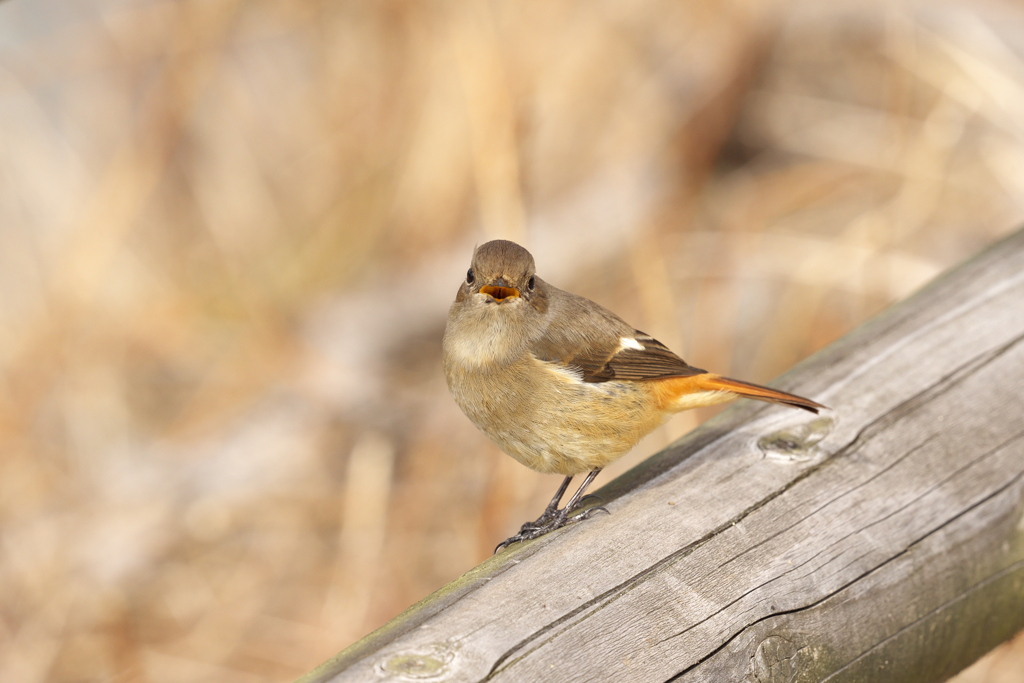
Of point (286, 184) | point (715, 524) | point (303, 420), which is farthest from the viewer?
point (286, 184)

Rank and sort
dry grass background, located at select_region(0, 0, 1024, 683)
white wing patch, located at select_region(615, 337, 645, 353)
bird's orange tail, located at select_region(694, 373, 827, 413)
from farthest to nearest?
dry grass background, located at select_region(0, 0, 1024, 683) < white wing patch, located at select_region(615, 337, 645, 353) < bird's orange tail, located at select_region(694, 373, 827, 413)

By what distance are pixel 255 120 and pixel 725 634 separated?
5528mm

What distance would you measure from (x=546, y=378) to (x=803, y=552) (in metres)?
1.08

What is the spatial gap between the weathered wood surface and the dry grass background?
71.9 inches

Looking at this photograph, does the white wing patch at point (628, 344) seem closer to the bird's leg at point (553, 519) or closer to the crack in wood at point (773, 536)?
the bird's leg at point (553, 519)

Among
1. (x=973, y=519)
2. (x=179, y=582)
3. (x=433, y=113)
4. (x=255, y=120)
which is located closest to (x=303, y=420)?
(x=179, y=582)

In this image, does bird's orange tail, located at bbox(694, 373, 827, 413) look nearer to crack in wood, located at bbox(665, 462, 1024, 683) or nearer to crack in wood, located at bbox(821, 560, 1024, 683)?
crack in wood, located at bbox(665, 462, 1024, 683)

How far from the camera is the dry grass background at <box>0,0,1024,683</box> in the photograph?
4.77m

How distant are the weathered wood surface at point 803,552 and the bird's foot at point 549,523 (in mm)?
84

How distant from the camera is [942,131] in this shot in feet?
18.9

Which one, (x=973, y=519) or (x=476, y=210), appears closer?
(x=973, y=519)

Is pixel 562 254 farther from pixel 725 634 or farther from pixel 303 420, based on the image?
pixel 725 634

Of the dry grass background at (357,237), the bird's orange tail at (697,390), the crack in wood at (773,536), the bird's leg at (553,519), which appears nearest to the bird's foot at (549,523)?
the bird's leg at (553,519)

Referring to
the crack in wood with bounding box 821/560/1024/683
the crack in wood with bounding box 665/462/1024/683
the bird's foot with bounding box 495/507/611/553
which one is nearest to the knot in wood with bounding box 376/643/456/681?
the crack in wood with bounding box 665/462/1024/683
